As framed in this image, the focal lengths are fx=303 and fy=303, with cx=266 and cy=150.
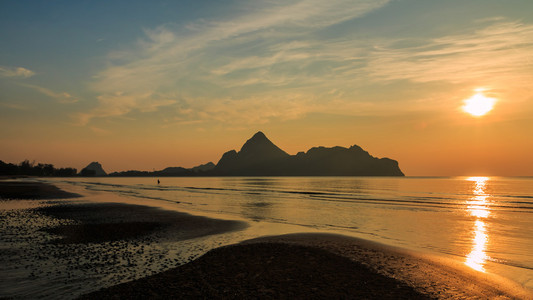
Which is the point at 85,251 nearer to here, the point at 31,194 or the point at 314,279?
the point at 314,279

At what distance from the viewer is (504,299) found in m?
11.0

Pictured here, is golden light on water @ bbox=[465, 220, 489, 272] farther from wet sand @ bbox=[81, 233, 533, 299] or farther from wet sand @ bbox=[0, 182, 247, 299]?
wet sand @ bbox=[0, 182, 247, 299]

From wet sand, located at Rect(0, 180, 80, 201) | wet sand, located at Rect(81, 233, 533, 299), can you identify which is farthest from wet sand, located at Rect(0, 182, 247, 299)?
wet sand, located at Rect(0, 180, 80, 201)

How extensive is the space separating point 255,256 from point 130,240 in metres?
9.88

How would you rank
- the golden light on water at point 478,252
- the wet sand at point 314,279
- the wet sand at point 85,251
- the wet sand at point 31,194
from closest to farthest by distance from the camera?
the wet sand at point 314,279 → the wet sand at point 85,251 → the golden light on water at point 478,252 → the wet sand at point 31,194

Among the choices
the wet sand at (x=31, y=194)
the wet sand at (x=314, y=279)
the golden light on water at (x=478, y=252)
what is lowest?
the wet sand at (x=31, y=194)

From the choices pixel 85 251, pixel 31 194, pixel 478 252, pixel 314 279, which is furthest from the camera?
pixel 31 194

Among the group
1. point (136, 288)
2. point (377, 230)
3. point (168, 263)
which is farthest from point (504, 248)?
point (136, 288)

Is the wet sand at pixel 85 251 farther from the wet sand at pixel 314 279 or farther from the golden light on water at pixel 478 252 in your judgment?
the golden light on water at pixel 478 252

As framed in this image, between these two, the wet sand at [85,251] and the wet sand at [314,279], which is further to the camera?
the wet sand at [85,251]

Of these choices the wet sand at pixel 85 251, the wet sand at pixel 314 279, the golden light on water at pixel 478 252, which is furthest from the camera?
the golden light on water at pixel 478 252

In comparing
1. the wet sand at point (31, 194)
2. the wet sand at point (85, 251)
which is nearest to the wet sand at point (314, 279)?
the wet sand at point (85, 251)

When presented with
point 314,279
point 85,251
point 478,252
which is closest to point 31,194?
point 85,251

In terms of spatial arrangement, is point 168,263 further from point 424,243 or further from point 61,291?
point 424,243
